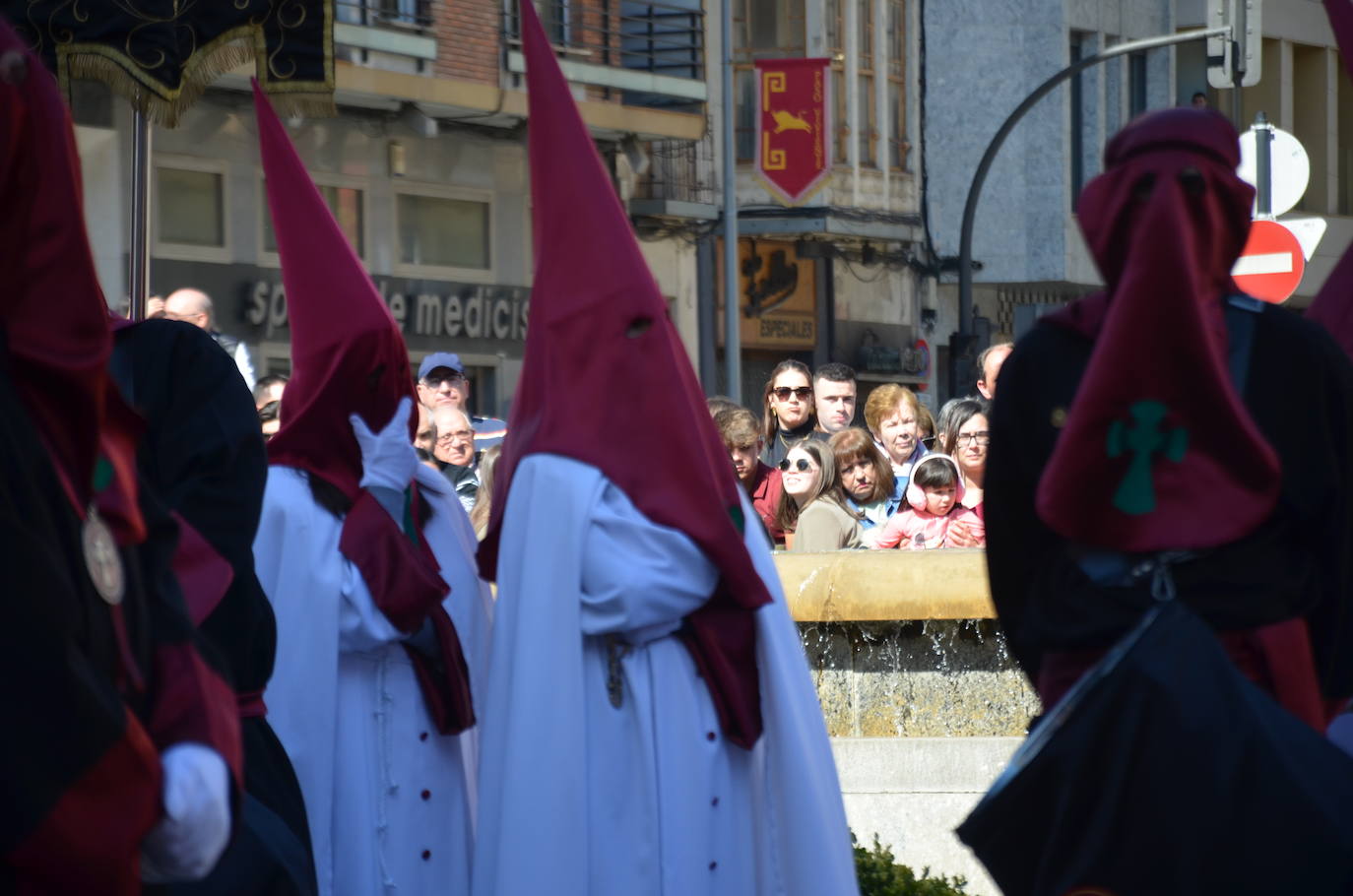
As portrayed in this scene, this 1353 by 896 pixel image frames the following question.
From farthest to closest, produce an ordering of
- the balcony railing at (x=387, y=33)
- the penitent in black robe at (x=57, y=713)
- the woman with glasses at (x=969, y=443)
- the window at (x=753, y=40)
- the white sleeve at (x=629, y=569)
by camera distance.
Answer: the window at (x=753, y=40), the balcony railing at (x=387, y=33), the woman with glasses at (x=969, y=443), the white sleeve at (x=629, y=569), the penitent in black robe at (x=57, y=713)

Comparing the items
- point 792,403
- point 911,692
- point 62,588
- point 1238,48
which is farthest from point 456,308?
point 62,588

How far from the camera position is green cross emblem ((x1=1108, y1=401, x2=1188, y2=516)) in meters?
4.00

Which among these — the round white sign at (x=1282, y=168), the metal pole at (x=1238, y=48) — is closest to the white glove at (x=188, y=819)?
the round white sign at (x=1282, y=168)

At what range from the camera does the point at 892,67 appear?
114 feet

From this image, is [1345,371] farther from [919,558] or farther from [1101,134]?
[1101,134]

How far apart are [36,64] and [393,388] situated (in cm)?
346

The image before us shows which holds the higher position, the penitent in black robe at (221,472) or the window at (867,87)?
the window at (867,87)

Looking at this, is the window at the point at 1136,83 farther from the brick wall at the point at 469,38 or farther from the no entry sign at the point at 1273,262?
the no entry sign at the point at 1273,262

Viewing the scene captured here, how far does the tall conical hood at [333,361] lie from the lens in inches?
244

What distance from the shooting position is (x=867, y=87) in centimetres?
3416

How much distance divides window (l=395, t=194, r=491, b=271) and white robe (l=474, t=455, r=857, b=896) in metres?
19.7

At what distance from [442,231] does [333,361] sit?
63.5 feet

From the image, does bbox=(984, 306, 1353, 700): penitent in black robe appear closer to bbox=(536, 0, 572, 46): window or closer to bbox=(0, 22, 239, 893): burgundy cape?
A: bbox=(0, 22, 239, 893): burgundy cape

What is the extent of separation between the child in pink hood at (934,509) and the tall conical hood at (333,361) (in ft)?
9.41
